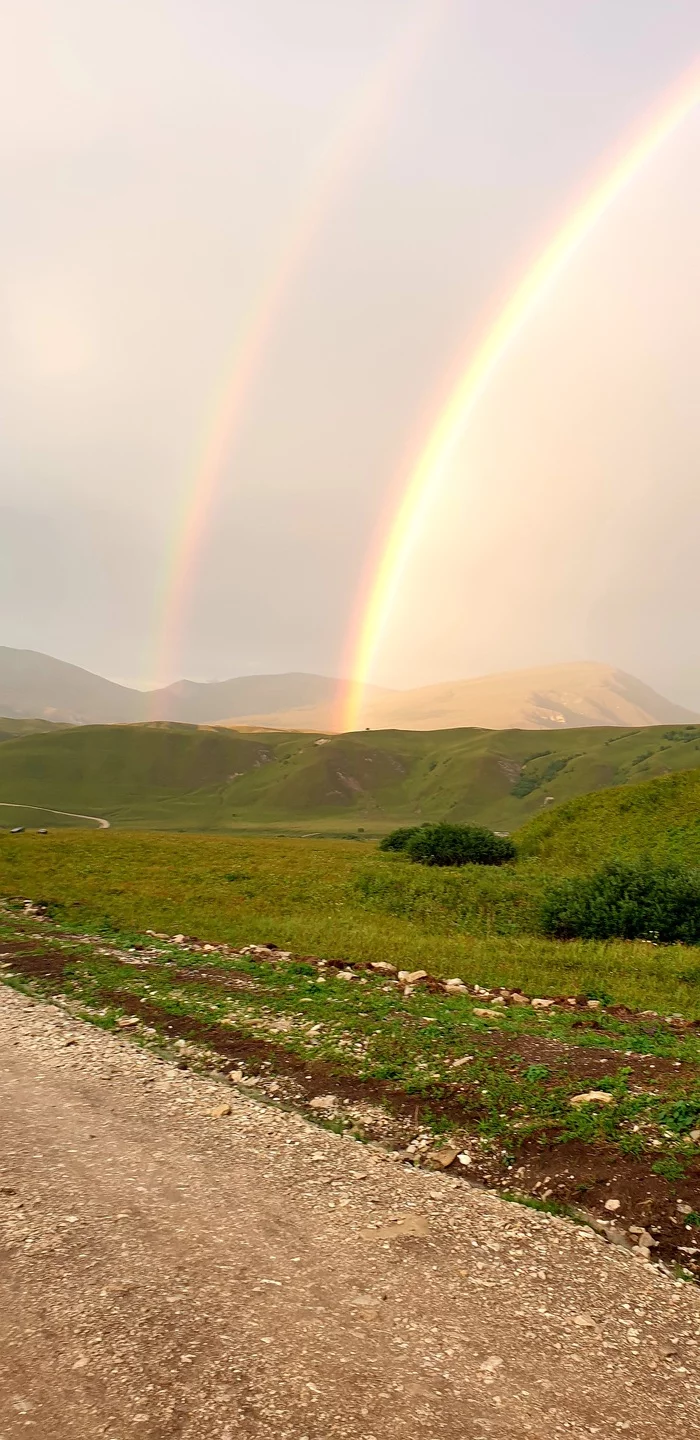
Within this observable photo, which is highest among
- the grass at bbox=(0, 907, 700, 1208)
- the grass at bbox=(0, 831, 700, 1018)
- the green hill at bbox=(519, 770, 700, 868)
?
the green hill at bbox=(519, 770, 700, 868)

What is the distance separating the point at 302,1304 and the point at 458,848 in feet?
129

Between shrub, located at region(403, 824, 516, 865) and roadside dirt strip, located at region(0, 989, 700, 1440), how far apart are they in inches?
1398

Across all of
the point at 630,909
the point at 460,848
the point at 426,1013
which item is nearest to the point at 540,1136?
the point at 426,1013

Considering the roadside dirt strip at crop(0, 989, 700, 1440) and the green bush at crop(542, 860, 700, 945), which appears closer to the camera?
the roadside dirt strip at crop(0, 989, 700, 1440)

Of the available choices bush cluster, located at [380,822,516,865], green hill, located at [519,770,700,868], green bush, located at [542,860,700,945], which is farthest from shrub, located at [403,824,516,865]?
green bush, located at [542,860,700,945]

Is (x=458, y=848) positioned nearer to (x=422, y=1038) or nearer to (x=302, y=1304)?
(x=422, y=1038)

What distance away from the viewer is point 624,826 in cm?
4438

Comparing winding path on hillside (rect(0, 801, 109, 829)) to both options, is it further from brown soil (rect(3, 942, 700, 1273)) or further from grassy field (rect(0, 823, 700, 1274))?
brown soil (rect(3, 942, 700, 1273))

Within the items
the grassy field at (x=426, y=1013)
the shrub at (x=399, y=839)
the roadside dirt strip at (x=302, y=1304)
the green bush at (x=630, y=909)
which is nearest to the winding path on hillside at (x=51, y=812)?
the shrub at (x=399, y=839)

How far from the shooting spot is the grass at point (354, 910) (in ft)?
73.2

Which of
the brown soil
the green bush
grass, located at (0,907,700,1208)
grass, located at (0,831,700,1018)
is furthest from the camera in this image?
the green bush

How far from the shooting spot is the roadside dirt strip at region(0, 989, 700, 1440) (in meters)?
5.64

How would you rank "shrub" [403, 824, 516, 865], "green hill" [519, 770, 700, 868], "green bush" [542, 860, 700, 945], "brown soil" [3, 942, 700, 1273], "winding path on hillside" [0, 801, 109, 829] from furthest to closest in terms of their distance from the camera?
"winding path on hillside" [0, 801, 109, 829], "shrub" [403, 824, 516, 865], "green hill" [519, 770, 700, 868], "green bush" [542, 860, 700, 945], "brown soil" [3, 942, 700, 1273]

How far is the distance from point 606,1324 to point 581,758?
7634 inches
